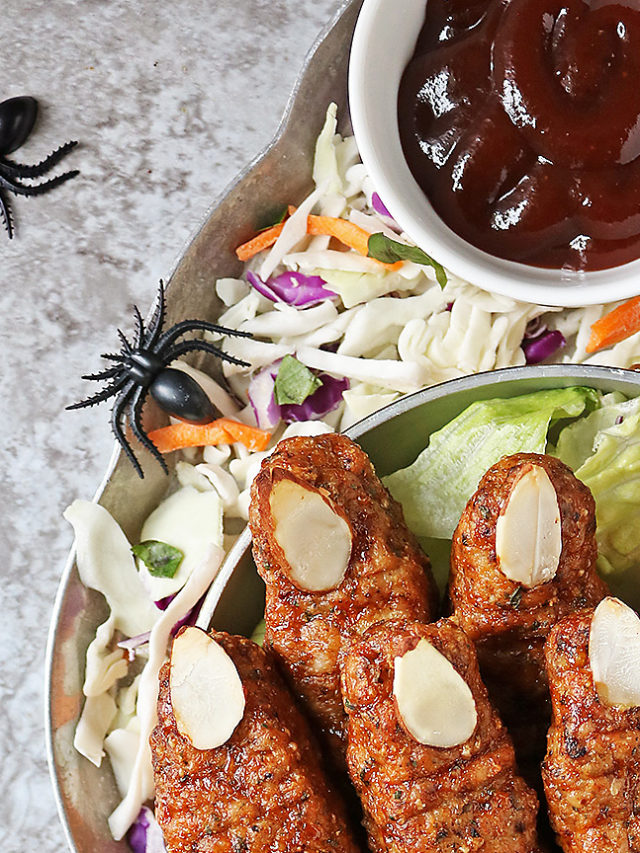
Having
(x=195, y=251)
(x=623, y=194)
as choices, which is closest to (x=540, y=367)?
(x=623, y=194)

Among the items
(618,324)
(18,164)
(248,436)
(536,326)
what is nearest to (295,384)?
(248,436)

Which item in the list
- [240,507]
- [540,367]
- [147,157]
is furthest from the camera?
[147,157]

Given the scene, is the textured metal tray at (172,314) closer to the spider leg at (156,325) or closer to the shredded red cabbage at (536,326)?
the spider leg at (156,325)

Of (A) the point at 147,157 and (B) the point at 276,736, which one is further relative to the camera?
(A) the point at 147,157

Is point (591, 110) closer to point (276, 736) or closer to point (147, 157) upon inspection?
point (276, 736)

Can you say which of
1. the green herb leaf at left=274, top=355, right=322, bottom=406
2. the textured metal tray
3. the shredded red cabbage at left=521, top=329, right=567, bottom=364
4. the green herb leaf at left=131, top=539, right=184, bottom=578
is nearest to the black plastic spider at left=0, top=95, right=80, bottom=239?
the textured metal tray

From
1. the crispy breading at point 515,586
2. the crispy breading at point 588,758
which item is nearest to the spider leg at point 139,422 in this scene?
the crispy breading at point 515,586

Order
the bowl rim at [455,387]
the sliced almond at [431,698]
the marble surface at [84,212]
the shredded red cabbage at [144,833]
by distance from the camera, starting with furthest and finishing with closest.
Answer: the marble surface at [84,212] < the shredded red cabbage at [144,833] < the bowl rim at [455,387] < the sliced almond at [431,698]

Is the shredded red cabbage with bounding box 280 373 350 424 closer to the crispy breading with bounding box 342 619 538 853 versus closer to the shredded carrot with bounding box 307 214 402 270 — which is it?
the shredded carrot with bounding box 307 214 402 270
